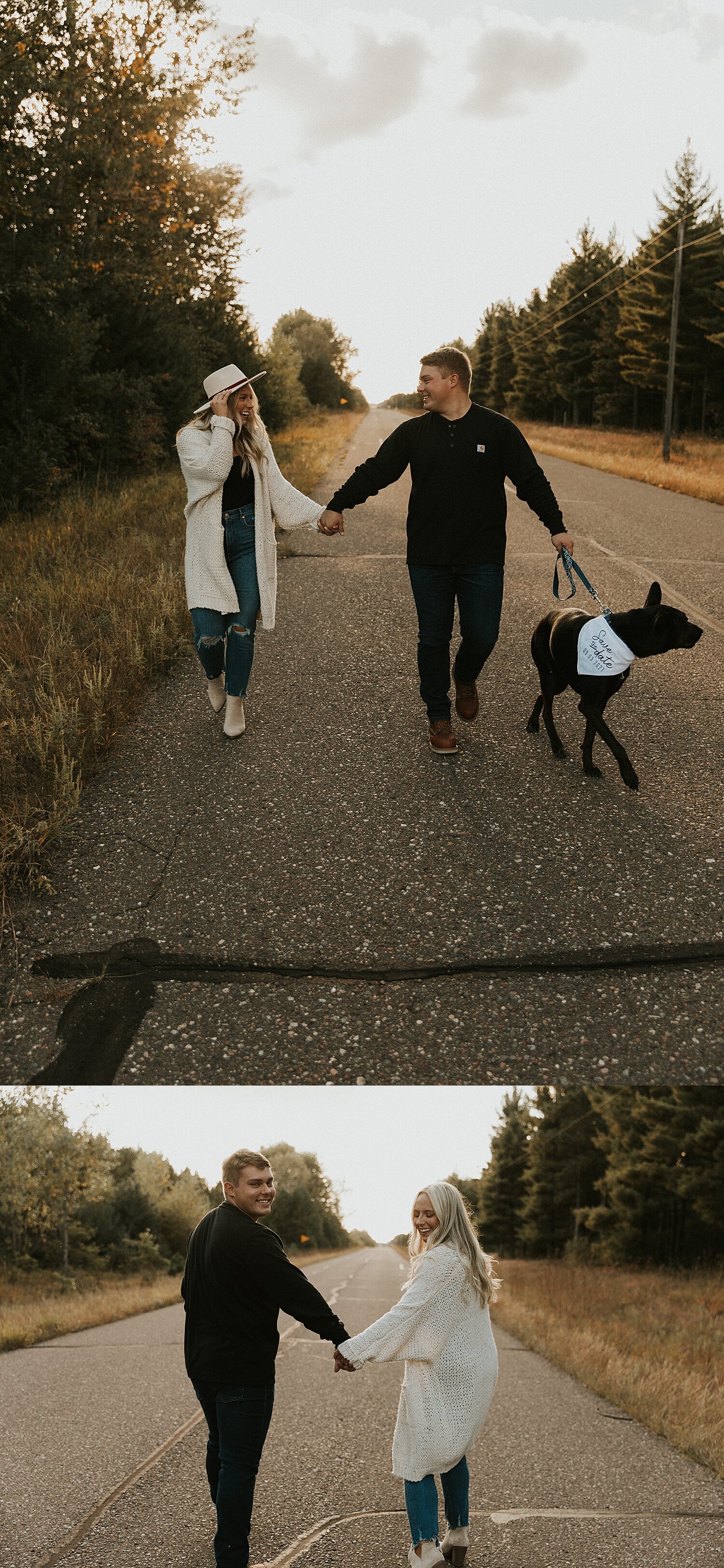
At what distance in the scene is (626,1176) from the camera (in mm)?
18234

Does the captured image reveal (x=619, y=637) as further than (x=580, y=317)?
No

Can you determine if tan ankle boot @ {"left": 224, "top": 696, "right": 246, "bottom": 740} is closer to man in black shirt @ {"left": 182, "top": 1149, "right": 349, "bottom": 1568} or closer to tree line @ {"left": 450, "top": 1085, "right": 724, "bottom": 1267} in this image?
man in black shirt @ {"left": 182, "top": 1149, "right": 349, "bottom": 1568}

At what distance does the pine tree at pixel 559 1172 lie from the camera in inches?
995

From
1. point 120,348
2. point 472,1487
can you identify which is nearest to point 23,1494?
point 472,1487

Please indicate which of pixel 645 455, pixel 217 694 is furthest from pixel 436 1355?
pixel 645 455

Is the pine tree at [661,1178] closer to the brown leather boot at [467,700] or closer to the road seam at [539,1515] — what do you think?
the brown leather boot at [467,700]

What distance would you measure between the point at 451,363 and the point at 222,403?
141 cm

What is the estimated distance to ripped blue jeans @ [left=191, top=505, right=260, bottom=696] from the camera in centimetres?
631

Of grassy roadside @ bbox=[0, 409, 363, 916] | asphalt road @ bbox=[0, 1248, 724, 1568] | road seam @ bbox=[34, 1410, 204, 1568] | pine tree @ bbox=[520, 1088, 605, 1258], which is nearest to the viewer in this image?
road seam @ bbox=[34, 1410, 204, 1568]

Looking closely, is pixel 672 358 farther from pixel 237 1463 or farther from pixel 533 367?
pixel 533 367

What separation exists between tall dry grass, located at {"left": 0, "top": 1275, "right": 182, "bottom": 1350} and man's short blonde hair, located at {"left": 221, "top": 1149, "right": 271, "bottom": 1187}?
22.4ft

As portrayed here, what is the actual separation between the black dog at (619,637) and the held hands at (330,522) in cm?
158

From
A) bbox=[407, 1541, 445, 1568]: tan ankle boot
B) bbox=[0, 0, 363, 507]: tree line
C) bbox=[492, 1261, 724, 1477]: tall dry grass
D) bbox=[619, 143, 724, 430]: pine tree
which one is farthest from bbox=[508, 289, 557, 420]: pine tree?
bbox=[407, 1541, 445, 1568]: tan ankle boot

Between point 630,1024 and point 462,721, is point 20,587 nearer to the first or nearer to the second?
point 462,721
